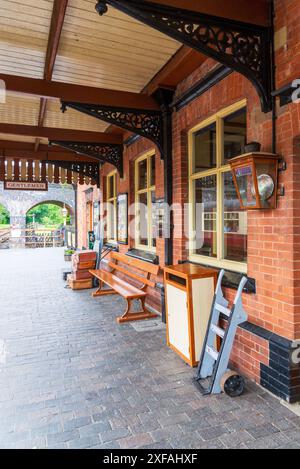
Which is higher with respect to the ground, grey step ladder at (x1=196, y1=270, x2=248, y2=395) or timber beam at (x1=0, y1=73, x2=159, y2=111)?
timber beam at (x1=0, y1=73, x2=159, y2=111)

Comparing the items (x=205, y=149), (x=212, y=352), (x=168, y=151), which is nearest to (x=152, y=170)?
(x=168, y=151)

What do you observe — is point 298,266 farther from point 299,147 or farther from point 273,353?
point 299,147

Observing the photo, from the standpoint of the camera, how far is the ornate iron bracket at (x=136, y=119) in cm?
442

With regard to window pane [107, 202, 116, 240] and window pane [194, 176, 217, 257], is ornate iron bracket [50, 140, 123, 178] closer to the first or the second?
window pane [107, 202, 116, 240]

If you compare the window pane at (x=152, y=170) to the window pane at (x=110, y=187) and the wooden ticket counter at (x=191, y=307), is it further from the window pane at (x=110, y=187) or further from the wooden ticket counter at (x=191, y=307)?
the window pane at (x=110, y=187)

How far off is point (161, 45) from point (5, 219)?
34.5 meters

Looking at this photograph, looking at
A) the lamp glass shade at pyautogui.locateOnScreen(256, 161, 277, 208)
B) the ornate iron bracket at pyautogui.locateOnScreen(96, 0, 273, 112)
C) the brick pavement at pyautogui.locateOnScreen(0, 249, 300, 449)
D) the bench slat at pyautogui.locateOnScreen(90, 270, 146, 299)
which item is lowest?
the brick pavement at pyautogui.locateOnScreen(0, 249, 300, 449)

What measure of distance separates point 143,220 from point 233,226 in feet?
9.30

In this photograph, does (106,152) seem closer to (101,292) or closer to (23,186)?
(23,186)

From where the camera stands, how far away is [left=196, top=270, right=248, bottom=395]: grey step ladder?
8.77ft

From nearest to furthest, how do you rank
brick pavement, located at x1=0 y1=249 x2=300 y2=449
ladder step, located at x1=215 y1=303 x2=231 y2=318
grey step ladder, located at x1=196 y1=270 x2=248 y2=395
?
brick pavement, located at x1=0 y1=249 x2=300 y2=449 < grey step ladder, located at x1=196 y1=270 x2=248 y2=395 < ladder step, located at x1=215 y1=303 x2=231 y2=318

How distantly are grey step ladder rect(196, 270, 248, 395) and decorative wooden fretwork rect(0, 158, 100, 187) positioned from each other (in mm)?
6873

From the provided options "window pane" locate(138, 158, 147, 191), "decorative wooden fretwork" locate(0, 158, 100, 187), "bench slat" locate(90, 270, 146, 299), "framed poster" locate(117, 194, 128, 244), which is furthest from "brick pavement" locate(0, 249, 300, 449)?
"decorative wooden fretwork" locate(0, 158, 100, 187)

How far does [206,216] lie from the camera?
4.09 m
